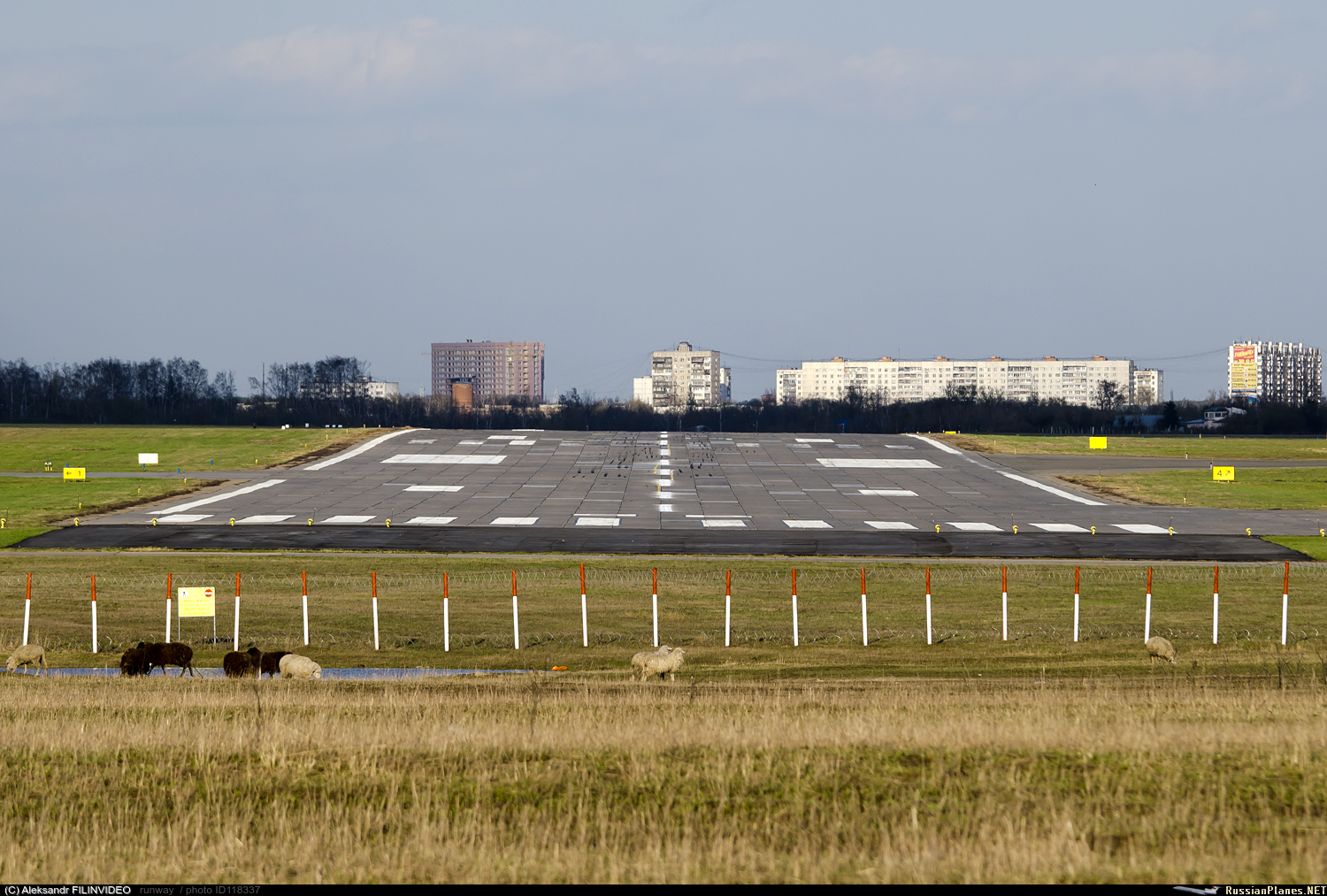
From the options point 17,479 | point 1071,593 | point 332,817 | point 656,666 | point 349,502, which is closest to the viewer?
point 332,817

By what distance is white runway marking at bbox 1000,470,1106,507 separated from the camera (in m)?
78.8

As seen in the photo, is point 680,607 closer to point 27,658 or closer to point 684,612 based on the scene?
point 684,612

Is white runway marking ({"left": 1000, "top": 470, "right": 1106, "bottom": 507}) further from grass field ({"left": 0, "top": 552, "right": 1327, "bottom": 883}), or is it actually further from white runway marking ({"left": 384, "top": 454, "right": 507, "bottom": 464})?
grass field ({"left": 0, "top": 552, "right": 1327, "bottom": 883})

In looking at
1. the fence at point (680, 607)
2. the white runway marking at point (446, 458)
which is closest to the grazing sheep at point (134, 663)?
the fence at point (680, 607)

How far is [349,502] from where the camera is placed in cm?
7625

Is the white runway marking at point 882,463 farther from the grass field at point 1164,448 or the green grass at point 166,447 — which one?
the green grass at point 166,447

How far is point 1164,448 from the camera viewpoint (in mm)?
125375

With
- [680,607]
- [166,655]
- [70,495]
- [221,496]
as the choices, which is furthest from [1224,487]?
[70,495]

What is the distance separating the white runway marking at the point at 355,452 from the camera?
10169 cm

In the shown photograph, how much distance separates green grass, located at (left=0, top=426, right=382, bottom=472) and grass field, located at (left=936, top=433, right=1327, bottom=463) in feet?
244
